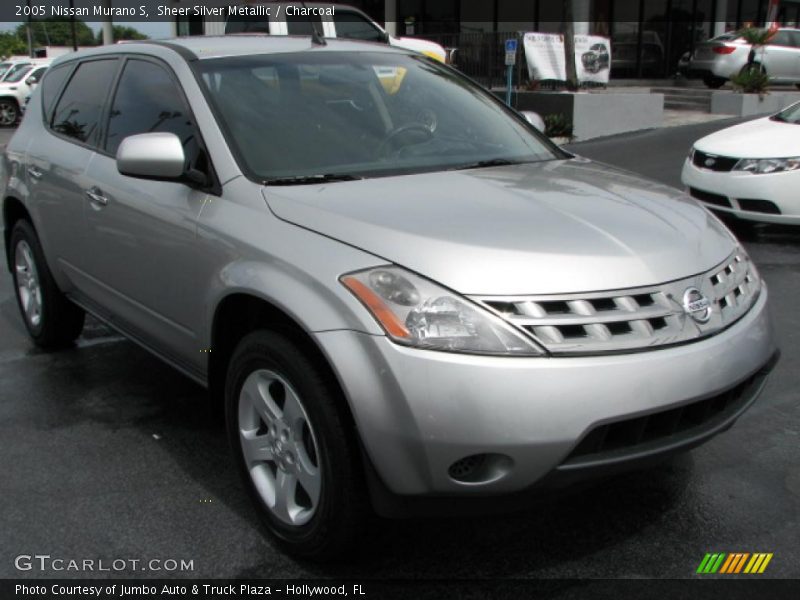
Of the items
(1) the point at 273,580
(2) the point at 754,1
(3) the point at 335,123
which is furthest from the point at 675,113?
(1) the point at 273,580

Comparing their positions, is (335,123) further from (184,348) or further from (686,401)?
(686,401)

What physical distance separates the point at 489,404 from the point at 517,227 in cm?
64

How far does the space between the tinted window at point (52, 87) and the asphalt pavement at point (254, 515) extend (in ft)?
5.28

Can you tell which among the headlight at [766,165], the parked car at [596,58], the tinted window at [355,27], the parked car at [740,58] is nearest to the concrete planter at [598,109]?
the parked car at [596,58]

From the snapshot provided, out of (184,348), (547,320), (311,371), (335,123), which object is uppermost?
(335,123)

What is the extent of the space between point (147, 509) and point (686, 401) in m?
1.98

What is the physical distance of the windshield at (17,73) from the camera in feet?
76.1

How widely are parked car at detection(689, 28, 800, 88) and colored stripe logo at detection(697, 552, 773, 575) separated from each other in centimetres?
1852

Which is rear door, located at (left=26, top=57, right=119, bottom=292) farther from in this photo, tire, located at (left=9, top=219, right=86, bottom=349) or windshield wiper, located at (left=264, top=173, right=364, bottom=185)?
windshield wiper, located at (left=264, top=173, right=364, bottom=185)

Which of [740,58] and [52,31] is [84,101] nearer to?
[740,58]

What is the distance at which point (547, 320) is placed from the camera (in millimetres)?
A: 2480

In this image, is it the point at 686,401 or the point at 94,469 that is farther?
the point at 94,469

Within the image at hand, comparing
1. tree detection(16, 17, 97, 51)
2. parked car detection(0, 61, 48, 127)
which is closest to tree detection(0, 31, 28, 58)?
tree detection(16, 17, 97, 51)

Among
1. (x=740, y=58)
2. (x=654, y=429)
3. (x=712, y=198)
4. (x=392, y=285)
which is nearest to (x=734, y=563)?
(x=654, y=429)
